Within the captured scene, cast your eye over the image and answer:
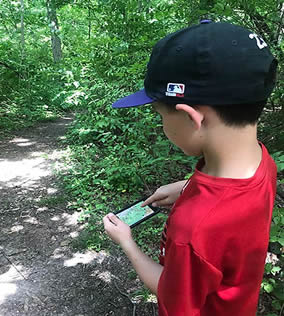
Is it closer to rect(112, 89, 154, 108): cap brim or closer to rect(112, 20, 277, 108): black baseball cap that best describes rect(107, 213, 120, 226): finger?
rect(112, 89, 154, 108): cap brim

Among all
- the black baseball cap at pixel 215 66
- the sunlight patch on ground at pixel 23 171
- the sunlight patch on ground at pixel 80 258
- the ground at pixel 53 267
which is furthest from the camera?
the sunlight patch on ground at pixel 23 171

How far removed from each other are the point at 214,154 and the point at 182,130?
12 cm

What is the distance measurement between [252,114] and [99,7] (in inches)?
181

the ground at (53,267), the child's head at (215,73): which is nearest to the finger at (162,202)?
the child's head at (215,73)

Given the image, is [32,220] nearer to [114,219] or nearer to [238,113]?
[114,219]

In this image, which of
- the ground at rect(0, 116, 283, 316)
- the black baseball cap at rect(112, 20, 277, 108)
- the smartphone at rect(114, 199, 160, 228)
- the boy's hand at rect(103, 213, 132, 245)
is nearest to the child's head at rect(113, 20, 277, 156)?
the black baseball cap at rect(112, 20, 277, 108)

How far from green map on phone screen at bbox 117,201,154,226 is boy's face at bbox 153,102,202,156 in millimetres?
658

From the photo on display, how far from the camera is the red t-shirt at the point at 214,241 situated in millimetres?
807

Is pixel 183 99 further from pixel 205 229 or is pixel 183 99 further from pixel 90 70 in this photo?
pixel 90 70

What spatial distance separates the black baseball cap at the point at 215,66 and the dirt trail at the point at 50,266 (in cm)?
210

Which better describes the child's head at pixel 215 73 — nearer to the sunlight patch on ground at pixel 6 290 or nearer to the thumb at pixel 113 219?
the thumb at pixel 113 219

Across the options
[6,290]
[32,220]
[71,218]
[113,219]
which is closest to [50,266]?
[6,290]

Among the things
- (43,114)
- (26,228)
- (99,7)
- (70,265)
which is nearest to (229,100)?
(70,265)

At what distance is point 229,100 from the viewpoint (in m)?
0.82
